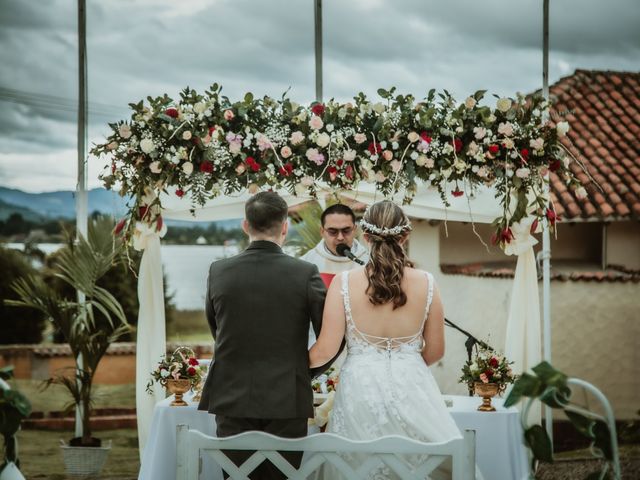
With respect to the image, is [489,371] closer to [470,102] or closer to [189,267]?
[470,102]

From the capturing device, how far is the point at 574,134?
1362cm

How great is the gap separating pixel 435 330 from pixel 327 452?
0.88 metres

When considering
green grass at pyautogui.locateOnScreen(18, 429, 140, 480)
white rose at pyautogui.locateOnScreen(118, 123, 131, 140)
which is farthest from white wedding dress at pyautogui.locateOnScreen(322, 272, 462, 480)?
green grass at pyautogui.locateOnScreen(18, 429, 140, 480)

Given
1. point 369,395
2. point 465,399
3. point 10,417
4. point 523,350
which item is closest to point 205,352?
point 523,350

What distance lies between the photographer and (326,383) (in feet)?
15.4

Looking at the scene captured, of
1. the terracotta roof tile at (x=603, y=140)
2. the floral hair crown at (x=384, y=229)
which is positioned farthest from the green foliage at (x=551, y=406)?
the terracotta roof tile at (x=603, y=140)

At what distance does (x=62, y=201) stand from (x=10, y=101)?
3111 millimetres

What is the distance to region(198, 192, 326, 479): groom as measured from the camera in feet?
10.3

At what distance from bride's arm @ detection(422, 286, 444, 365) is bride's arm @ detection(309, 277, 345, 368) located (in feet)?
1.24

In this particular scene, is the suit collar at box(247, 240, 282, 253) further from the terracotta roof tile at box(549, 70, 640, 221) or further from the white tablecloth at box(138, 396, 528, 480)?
the terracotta roof tile at box(549, 70, 640, 221)

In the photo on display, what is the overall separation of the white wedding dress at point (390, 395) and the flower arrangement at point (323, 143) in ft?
6.95

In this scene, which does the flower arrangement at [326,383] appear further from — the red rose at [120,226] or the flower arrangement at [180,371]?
the red rose at [120,226]

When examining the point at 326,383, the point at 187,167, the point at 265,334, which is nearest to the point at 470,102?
the point at 187,167

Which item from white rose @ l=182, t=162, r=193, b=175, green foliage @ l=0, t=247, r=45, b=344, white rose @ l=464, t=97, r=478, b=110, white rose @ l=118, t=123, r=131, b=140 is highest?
white rose @ l=464, t=97, r=478, b=110
